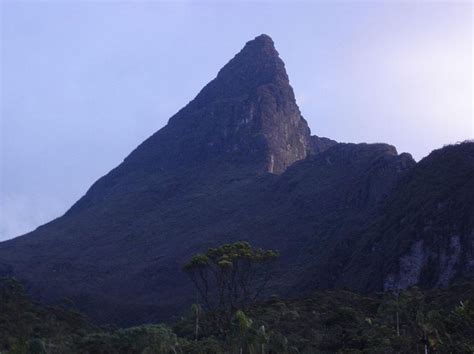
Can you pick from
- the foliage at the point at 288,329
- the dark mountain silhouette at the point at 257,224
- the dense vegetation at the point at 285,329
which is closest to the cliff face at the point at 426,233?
the dark mountain silhouette at the point at 257,224

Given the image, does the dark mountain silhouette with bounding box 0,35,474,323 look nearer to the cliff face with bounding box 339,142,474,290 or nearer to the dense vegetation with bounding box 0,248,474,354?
the cliff face with bounding box 339,142,474,290

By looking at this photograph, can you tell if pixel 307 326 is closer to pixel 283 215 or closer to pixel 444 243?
pixel 444 243

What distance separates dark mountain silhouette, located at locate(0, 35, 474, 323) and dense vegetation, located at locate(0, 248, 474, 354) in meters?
22.7

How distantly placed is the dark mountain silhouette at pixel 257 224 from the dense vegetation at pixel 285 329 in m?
22.7

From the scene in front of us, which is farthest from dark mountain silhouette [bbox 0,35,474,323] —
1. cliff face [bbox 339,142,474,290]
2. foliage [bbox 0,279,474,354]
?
foliage [bbox 0,279,474,354]

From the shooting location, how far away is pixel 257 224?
141000 millimetres

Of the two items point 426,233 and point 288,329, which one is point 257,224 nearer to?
point 426,233

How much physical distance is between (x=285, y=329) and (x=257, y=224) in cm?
7938

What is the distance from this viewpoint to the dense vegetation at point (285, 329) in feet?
164

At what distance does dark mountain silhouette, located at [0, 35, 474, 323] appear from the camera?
99.8 m

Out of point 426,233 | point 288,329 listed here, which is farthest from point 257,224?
point 288,329

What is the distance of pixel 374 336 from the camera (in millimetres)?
53281

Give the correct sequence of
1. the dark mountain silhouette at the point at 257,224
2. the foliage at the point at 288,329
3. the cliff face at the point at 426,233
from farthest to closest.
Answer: the dark mountain silhouette at the point at 257,224, the cliff face at the point at 426,233, the foliage at the point at 288,329

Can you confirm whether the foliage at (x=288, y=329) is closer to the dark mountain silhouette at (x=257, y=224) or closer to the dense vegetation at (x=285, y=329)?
the dense vegetation at (x=285, y=329)
